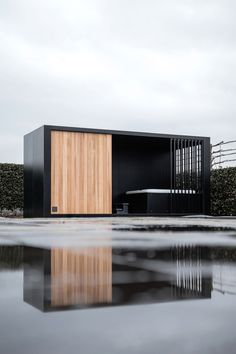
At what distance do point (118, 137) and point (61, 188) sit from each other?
8.44ft

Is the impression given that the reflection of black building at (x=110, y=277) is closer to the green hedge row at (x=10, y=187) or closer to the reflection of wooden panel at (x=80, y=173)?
the reflection of wooden panel at (x=80, y=173)

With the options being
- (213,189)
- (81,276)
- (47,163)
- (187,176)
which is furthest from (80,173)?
(81,276)

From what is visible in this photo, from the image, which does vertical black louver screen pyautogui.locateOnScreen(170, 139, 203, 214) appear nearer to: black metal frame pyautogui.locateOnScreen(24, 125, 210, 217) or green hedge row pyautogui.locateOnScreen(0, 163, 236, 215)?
black metal frame pyautogui.locateOnScreen(24, 125, 210, 217)

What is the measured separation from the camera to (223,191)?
54.3ft

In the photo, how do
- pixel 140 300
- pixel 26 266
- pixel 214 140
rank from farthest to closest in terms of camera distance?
pixel 214 140
pixel 26 266
pixel 140 300

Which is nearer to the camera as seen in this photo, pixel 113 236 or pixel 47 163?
pixel 113 236

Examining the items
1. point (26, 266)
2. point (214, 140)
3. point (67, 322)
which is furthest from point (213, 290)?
point (214, 140)

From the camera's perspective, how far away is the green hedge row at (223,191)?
16.3m

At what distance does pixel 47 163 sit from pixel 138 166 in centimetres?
440

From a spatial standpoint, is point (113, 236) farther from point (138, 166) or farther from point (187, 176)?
point (138, 166)

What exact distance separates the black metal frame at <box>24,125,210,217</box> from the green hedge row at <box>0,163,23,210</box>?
244cm

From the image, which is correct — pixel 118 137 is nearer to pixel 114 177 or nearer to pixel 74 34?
pixel 114 177

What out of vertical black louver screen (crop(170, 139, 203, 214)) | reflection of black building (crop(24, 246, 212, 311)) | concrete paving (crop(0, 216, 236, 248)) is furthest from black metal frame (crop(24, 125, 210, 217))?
reflection of black building (crop(24, 246, 212, 311))

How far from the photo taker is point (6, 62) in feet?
52.1
